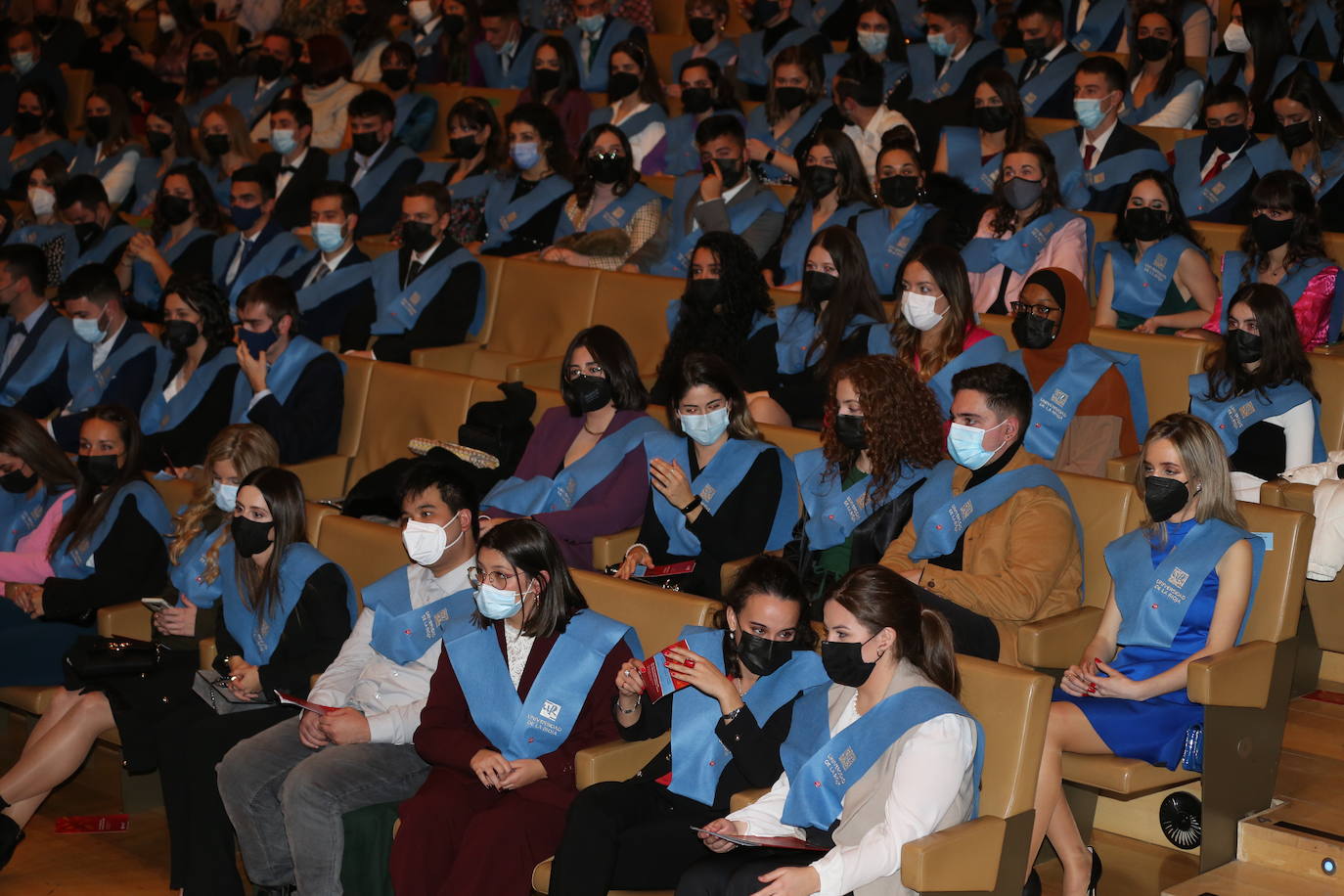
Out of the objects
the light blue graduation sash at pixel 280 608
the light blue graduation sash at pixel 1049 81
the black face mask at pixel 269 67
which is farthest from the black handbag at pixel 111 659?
the black face mask at pixel 269 67

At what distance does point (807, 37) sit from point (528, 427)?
379 cm

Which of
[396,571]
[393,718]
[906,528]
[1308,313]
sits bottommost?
[393,718]

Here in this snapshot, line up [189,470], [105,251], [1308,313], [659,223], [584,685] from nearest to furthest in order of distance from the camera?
[584,685], [1308,313], [189,470], [659,223], [105,251]

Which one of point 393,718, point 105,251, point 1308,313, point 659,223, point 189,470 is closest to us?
point 393,718

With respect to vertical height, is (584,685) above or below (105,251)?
below

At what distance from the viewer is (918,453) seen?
→ 4.16 meters

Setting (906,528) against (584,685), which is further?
(906,528)

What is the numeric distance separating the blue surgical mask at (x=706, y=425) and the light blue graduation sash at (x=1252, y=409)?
4.40ft

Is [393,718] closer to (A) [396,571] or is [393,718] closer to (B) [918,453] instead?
(A) [396,571]

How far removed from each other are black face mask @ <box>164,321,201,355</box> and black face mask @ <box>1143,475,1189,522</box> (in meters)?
3.68

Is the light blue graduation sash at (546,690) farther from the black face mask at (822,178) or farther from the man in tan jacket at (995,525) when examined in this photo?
the black face mask at (822,178)

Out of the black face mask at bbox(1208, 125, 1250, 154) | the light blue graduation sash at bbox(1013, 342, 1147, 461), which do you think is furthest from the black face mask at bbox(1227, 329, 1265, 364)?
the black face mask at bbox(1208, 125, 1250, 154)

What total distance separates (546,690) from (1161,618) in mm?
1435

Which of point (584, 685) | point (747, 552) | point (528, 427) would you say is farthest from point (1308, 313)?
point (584, 685)
